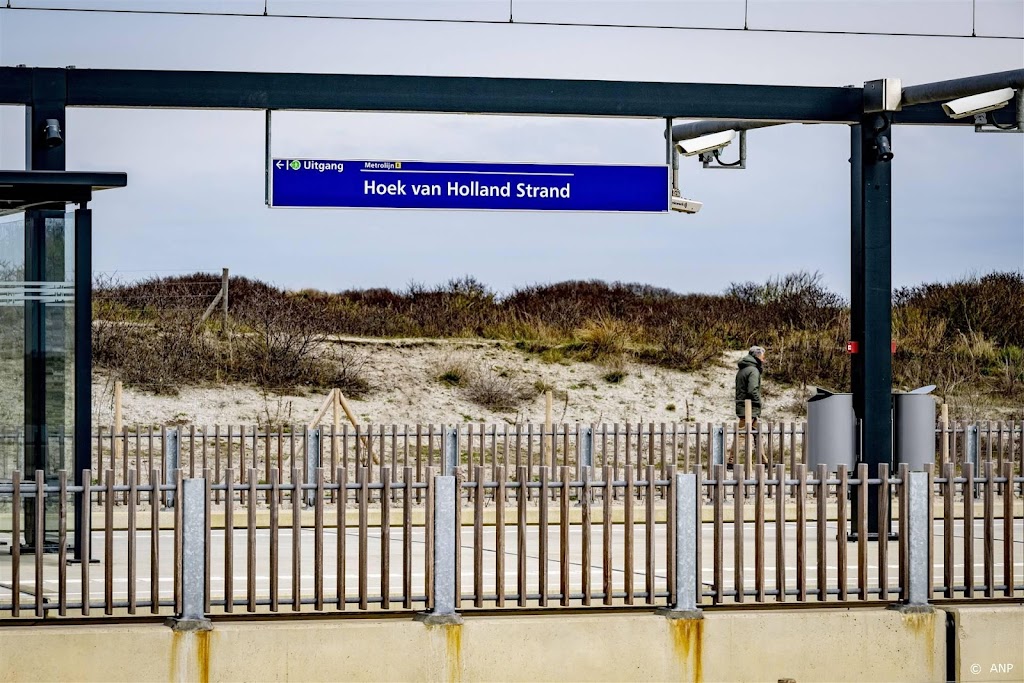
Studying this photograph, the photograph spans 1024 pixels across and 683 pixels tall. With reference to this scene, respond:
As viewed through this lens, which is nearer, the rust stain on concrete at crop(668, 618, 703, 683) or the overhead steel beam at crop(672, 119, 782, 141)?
the rust stain on concrete at crop(668, 618, 703, 683)

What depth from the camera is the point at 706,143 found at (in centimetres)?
1486

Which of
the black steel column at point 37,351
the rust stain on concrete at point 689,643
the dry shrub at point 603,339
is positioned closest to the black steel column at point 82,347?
the black steel column at point 37,351

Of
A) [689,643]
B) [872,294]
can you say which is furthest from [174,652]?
[872,294]

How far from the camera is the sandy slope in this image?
36156mm

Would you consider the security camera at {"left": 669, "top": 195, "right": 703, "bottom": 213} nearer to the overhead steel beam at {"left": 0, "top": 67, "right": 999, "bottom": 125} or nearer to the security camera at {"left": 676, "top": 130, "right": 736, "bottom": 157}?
the security camera at {"left": 676, "top": 130, "right": 736, "bottom": 157}

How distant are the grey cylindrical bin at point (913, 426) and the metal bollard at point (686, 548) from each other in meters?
5.04

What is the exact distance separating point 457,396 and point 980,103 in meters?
27.1

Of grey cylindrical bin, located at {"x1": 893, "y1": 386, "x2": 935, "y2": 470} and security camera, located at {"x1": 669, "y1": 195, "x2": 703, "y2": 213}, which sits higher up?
security camera, located at {"x1": 669, "y1": 195, "x2": 703, "y2": 213}

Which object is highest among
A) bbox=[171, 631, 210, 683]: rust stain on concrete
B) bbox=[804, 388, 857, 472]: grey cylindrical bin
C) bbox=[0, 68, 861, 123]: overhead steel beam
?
bbox=[0, 68, 861, 123]: overhead steel beam

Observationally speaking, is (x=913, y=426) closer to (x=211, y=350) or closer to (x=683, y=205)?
(x=683, y=205)

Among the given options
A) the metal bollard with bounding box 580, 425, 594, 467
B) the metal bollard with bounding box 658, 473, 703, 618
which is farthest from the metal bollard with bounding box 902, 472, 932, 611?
the metal bollard with bounding box 580, 425, 594, 467

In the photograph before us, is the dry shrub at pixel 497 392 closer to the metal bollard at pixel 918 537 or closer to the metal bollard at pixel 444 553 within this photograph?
the metal bollard at pixel 918 537

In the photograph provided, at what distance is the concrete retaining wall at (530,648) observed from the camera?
8.55 meters

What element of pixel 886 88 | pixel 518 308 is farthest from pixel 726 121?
pixel 518 308
